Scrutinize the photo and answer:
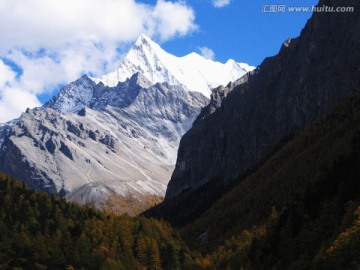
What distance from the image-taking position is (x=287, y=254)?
115688 mm

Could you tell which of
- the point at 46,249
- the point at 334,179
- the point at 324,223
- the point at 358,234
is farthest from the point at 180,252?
the point at 358,234

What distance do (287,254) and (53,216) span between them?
86.2 m

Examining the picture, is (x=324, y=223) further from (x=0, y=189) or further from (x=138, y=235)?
(x=0, y=189)

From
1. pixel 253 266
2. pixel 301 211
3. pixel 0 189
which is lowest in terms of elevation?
pixel 253 266

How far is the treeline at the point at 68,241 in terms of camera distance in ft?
486

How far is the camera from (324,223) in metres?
116

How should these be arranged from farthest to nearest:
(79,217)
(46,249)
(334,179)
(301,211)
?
(79,217) < (46,249) < (334,179) < (301,211)

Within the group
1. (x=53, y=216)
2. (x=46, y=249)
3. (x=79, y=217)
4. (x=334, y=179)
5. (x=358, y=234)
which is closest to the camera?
(x=358, y=234)

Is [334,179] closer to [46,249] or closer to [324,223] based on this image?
[324,223]

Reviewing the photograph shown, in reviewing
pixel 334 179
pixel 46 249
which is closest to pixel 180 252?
pixel 46 249

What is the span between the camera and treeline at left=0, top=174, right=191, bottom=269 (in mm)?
148000

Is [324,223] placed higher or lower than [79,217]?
lower

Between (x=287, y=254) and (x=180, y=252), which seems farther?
(x=180, y=252)

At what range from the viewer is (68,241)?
15850cm
